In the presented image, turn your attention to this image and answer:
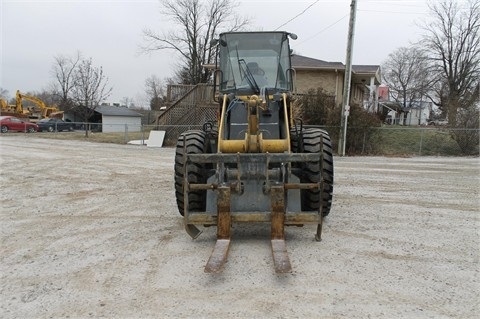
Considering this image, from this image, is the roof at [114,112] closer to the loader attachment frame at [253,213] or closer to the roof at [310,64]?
the roof at [310,64]

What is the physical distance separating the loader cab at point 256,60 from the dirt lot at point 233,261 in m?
2.34

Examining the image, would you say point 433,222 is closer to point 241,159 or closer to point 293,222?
point 293,222

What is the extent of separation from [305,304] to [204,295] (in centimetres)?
96

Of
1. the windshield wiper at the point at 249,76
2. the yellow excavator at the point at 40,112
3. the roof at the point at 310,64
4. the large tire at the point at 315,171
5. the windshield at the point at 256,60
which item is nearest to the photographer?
the large tire at the point at 315,171

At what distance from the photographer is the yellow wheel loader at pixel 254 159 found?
5.20 meters

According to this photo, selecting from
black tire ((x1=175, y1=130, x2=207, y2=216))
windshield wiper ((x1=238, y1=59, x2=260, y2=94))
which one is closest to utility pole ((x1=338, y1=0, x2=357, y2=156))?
windshield wiper ((x1=238, y1=59, x2=260, y2=94))

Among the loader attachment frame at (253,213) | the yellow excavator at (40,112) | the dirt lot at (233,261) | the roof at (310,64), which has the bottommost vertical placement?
the dirt lot at (233,261)

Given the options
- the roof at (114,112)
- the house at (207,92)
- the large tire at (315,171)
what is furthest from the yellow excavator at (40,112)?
the large tire at (315,171)

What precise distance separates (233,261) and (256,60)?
3.39 metres

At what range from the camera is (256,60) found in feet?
21.9

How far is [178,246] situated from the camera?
5.40m

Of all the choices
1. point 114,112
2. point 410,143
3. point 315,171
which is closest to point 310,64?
point 410,143

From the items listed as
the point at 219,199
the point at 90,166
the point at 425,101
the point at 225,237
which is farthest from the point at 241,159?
the point at 425,101

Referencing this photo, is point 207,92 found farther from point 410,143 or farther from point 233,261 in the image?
point 233,261
